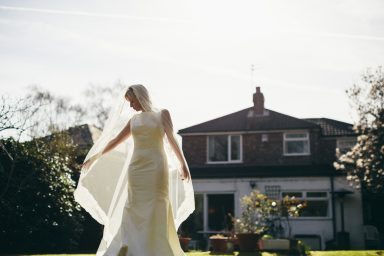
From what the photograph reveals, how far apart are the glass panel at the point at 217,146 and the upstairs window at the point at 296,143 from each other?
13.2ft

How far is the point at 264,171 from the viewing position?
27.8 m

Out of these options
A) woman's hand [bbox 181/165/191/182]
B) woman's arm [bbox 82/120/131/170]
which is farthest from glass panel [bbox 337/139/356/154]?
woman's arm [bbox 82/120/131/170]

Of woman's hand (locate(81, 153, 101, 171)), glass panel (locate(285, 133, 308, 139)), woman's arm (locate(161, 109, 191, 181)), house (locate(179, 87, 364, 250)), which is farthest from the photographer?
glass panel (locate(285, 133, 308, 139))

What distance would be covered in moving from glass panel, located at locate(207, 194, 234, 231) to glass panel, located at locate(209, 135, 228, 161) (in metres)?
3.01

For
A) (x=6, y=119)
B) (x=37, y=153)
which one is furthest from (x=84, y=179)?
(x=37, y=153)

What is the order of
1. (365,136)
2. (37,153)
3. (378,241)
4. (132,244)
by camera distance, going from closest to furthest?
(132,244) → (37,153) → (365,136) → (378,241)

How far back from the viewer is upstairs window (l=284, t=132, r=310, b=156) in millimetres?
29438

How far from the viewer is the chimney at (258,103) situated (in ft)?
105

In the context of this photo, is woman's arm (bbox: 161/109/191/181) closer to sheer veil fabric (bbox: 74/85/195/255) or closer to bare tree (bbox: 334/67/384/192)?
sheer veil fabric (bbox: 74/85/195/255)

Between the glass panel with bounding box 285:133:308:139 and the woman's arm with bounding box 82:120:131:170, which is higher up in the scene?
the glass panel with bounding box 285:133:308:139

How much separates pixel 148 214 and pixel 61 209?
10.5 meters

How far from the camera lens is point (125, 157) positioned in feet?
24.9

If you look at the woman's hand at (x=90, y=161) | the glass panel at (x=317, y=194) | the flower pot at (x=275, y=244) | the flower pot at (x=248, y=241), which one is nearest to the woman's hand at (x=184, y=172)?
the woman's hand at (x=90, y=161)

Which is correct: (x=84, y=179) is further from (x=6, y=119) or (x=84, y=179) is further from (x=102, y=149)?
(x=6, y=119)
